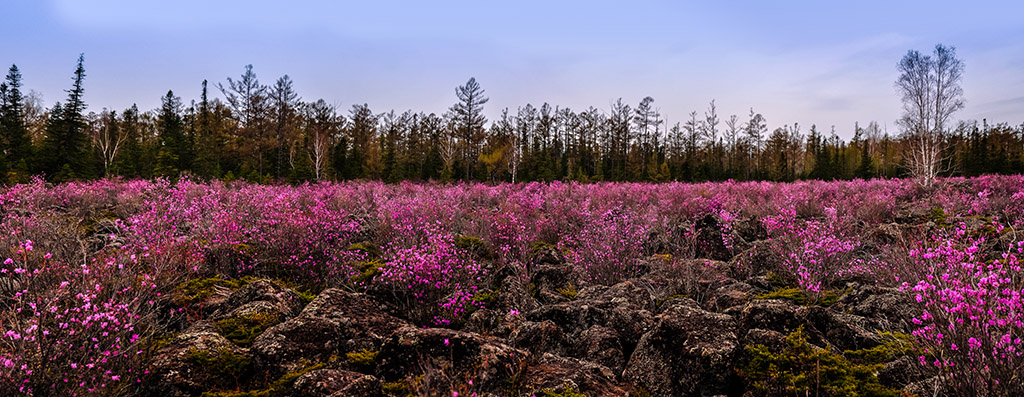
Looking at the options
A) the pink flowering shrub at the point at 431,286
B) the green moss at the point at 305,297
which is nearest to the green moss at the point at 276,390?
the pink flowering shrub at the point at 431,286

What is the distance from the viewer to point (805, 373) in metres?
2.57

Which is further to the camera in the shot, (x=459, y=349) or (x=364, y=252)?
(x=364, y=252)

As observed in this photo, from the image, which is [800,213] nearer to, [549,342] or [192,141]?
[549,342]

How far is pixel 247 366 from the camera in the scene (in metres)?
2.91

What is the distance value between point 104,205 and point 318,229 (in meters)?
8.65

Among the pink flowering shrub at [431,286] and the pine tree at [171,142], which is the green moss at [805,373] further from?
the pine tree at [171,142]

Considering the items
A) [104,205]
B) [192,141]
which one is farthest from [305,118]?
[104,205]

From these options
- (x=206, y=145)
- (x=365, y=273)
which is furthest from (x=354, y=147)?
(x=365, y=273)

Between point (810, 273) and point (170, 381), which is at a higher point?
point (810, 273)

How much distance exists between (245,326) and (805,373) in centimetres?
381

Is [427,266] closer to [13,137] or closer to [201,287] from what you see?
[201,287]

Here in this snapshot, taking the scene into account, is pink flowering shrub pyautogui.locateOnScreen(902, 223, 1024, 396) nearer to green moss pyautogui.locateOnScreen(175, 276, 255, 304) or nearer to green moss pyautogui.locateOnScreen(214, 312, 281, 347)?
green moss pyautogui.locateOnScreen(214, 312, 281, 347)

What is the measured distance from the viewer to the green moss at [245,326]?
10.8 feet

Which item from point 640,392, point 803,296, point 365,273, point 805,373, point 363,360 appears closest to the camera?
point 805,373
